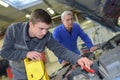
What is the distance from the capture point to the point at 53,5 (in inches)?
481

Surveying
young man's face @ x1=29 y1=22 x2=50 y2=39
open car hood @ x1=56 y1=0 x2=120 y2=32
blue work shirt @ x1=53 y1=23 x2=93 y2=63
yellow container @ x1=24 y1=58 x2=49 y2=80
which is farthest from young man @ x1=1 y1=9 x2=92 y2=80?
blue work shirt @ x1=53 y1=23 x2=93 y2=63

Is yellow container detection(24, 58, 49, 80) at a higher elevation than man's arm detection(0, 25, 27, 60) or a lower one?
lower

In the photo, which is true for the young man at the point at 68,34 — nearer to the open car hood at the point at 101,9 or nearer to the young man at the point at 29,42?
the open car hood at the point at 101,9

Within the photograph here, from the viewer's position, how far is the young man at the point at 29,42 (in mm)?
2338

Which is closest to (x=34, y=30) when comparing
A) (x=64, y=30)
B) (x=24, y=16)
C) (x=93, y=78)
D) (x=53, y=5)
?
(x=93, y=78)

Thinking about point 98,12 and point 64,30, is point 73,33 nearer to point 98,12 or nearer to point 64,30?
point 64,30

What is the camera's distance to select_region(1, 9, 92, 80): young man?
234 centimetres

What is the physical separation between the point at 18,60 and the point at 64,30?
1.85 m

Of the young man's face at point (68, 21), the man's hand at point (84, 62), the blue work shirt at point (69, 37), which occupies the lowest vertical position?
the blue work shirt at point (69, 37)

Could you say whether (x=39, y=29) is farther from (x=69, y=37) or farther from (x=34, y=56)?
(x=69, y=37)

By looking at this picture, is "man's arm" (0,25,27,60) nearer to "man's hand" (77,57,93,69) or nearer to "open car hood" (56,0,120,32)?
"man's hand" (77,57,93,69)

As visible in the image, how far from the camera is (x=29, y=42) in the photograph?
8.18ft

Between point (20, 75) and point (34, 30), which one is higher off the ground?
point (34, 30)

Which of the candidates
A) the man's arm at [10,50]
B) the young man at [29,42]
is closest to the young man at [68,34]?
the young man at [29,42]
